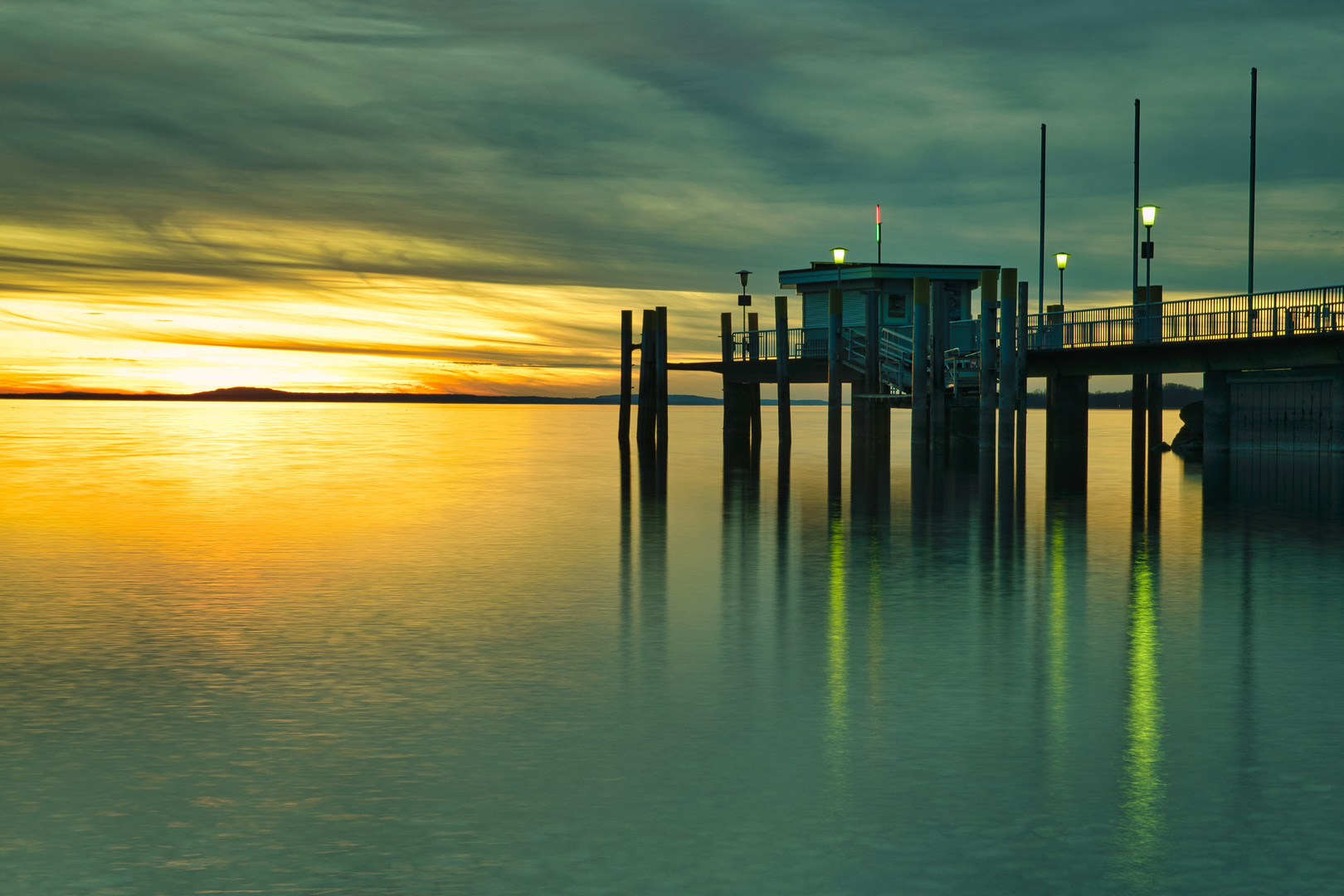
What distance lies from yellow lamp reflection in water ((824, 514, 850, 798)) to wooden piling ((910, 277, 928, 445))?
21.2m

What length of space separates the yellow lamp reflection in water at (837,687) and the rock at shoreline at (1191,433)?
3503 cm

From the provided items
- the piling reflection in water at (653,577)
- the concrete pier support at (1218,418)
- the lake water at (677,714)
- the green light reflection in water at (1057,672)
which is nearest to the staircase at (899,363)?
the concrete pier support at (1218,418)

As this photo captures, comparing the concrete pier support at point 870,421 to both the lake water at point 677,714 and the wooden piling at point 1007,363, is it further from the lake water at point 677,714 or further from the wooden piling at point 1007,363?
the lake water at point 677,714

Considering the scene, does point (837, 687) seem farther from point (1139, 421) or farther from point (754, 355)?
point (1139, 421)

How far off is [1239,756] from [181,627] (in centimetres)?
835

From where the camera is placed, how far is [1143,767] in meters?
6.67

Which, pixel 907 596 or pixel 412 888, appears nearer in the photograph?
pixel 412 888

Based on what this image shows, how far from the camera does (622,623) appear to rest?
11.3 m

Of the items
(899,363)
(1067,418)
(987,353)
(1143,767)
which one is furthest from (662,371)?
(1143,767)

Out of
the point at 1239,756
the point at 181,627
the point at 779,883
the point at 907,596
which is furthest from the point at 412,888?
the point at 907,596

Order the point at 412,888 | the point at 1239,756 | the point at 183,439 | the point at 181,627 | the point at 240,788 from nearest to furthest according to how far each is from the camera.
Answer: the point at 412,888
the point at 240,788
the point at 1239,756
the point at 181,627
the point at 183,439

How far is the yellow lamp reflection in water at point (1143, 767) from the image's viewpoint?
535 centimetres

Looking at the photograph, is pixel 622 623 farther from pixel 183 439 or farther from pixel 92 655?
pixel 183 439

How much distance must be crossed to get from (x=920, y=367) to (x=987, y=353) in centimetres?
244
